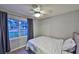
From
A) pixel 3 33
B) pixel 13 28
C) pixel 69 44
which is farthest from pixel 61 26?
pixel 3 33

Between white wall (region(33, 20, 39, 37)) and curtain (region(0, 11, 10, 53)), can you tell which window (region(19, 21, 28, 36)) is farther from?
curtain (region(0, 11, 10, 53))

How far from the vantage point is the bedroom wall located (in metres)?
1.32

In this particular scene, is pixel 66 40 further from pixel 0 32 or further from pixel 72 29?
pixel 0 32

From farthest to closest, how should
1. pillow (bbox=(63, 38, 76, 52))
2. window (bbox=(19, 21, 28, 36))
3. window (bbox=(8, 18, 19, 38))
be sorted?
pillow (bbox=(63, 38, 76, 52)) → window (bbox=(19, 21, 28, 36)) → window (bbox=(8, 18, 19, 38))

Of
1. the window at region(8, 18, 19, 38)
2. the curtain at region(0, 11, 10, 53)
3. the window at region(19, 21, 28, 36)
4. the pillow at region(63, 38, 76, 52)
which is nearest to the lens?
the curtain at region(0, 11, 10, 53)

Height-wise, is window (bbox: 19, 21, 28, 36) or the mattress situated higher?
window (bbox: 19, 21, 28, 36)

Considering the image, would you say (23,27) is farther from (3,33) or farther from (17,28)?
(3,33)

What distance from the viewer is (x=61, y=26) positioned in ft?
4.51

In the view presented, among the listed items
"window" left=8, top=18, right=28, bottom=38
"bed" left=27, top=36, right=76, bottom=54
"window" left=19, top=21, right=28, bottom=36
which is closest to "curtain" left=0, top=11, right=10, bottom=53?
"window" left=8, top=18, right=28, bottom=38

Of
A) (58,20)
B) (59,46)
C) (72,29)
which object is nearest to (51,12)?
(58,20)

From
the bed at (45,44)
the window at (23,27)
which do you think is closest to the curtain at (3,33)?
the window at (23,27)

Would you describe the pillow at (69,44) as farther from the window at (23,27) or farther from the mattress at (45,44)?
the window at (23,27)

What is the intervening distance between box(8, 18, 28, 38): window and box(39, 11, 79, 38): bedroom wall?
11.4 inches

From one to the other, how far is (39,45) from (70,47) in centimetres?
54
